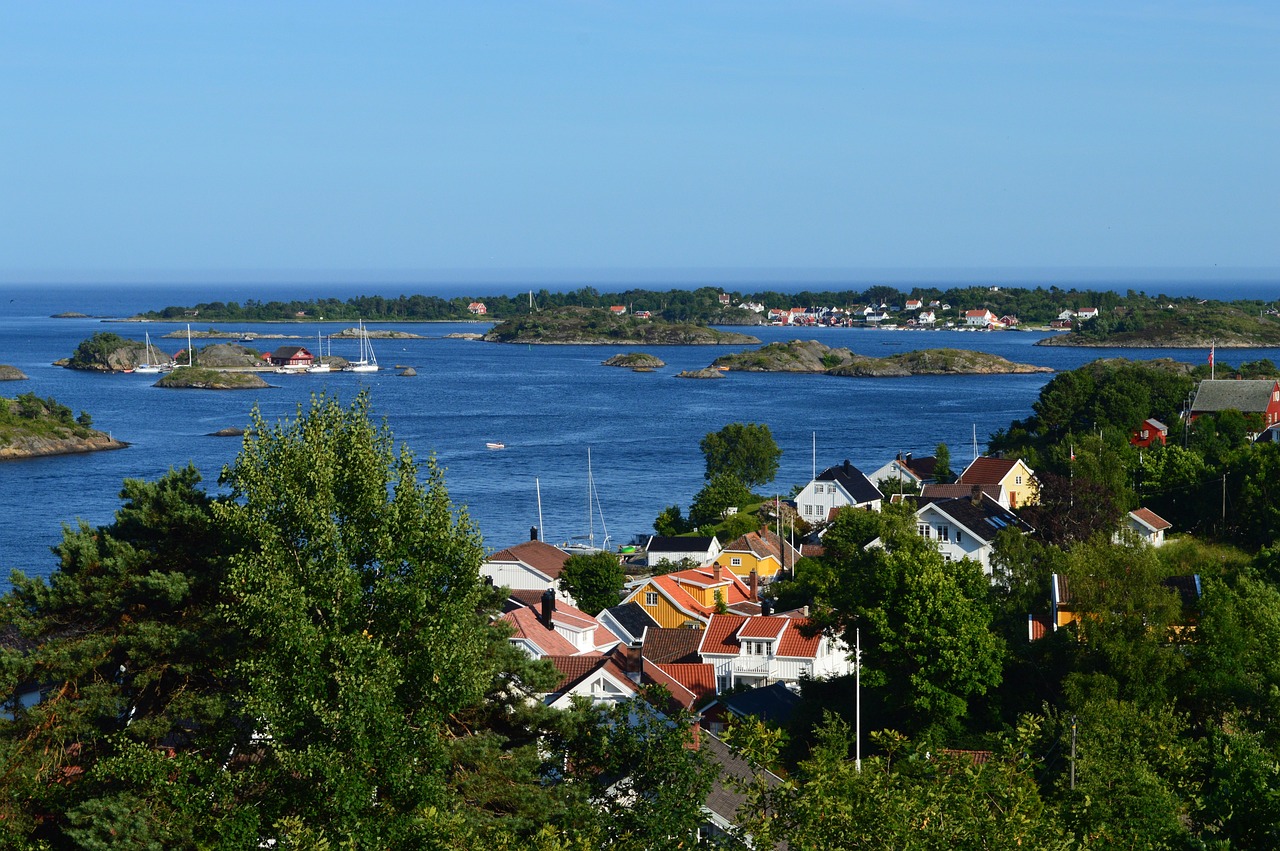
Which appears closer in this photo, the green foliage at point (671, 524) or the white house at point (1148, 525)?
the white house at point (1148, 525)

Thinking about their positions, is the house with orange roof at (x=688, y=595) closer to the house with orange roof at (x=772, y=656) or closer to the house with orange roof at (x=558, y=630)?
the house with orange roof at (x=558, y=630)

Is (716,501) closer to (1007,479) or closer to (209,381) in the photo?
(1007,479)

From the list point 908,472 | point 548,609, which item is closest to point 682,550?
point 548,609

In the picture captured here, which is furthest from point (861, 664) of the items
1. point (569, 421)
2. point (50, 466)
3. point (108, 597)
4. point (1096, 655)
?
point (569, 421)

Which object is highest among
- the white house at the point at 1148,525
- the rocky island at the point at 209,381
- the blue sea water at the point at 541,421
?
the white house at the point at 1148,525

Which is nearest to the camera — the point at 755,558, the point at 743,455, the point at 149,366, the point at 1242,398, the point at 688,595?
the point at 688,595

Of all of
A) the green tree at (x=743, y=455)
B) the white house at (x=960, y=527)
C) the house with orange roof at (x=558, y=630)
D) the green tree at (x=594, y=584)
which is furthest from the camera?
the green tree at (x=743, y=455)

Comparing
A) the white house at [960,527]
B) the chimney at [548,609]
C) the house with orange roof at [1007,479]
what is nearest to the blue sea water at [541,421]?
the chimney at [548,609]
